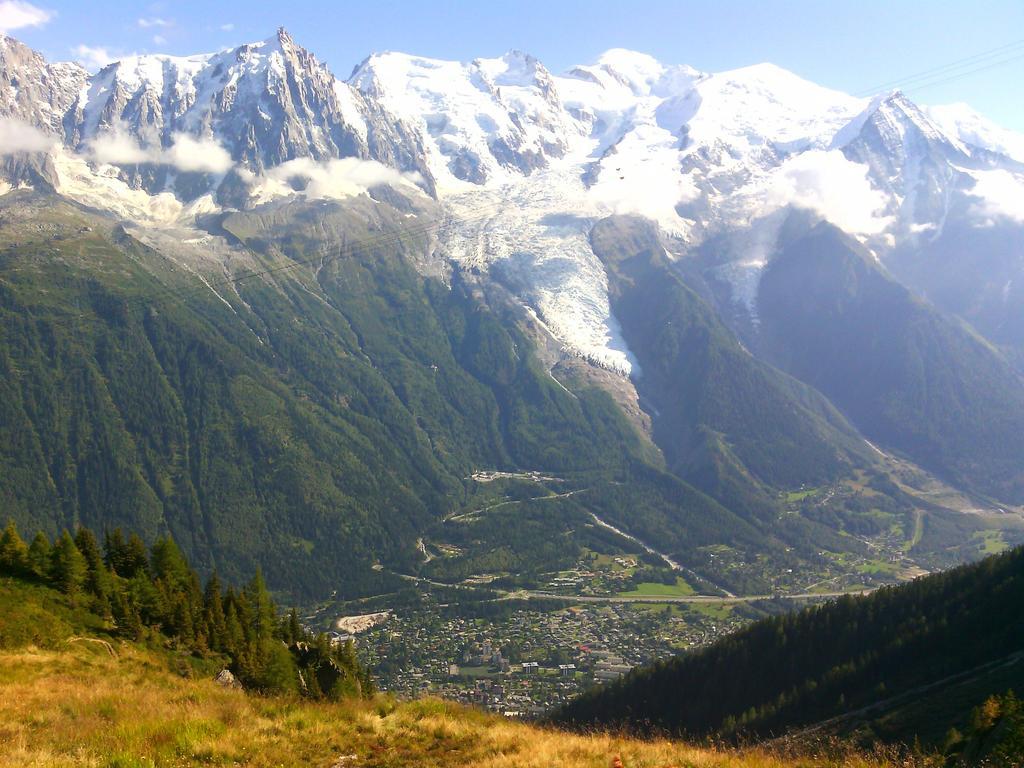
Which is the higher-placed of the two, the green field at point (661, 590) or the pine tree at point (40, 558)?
the pine tree at point (40, 558)

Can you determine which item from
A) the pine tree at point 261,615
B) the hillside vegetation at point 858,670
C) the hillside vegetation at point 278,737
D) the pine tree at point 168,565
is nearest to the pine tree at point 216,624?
the pine tree at point 261,615

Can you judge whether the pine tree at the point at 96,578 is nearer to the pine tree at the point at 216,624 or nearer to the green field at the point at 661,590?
the pine tree at the point at 216,624

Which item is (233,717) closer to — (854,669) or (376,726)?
(376,726)

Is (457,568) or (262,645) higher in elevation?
(262,645)

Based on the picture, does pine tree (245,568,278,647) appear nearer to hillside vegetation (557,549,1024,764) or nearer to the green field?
hillside vegetation (557,549,1024,764)

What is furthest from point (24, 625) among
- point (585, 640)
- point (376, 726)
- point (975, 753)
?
point (585, 640)

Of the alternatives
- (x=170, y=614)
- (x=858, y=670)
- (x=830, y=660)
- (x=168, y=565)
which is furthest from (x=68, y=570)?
(x=830, y=660)

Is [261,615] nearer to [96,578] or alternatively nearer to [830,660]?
[96,578]
